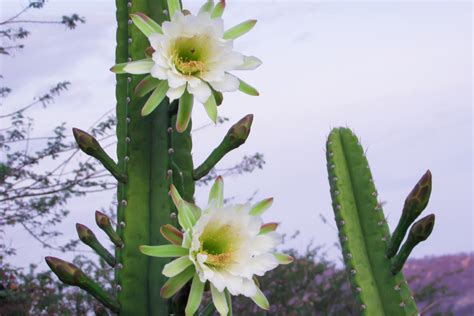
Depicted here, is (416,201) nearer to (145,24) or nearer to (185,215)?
(185,215)

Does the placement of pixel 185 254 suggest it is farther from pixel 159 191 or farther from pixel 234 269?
pixel 159 191

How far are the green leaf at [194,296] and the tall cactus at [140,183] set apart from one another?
8.8 inches

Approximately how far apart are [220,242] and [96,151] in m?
0.52

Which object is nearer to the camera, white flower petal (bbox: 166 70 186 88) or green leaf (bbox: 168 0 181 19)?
white flower petal (bbox: 166 70 186 88)

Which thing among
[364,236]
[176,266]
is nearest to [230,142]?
[176,266]

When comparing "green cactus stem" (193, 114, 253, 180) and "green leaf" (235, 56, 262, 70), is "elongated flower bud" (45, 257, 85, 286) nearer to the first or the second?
"green cactus stem" (193, 114, 253, 180)

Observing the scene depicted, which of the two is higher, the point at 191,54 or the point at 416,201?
the point at 191,54

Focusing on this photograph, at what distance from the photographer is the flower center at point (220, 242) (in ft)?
6.34

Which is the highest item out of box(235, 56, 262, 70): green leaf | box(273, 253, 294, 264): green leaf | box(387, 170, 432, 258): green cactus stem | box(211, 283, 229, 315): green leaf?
box(235, 56, 262, 70): green leaf

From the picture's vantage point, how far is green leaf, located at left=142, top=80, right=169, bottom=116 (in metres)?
2.12

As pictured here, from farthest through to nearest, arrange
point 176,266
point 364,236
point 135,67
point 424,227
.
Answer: point 364,236, point 424,227, point 135,67, point 176,266

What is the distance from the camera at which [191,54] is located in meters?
2.13

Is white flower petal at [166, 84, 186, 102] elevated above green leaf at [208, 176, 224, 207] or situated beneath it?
elevated above

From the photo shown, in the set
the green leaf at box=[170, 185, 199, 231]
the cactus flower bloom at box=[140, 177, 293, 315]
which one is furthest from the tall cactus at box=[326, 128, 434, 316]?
the green leaf at box=[170, 185, 199, 231]
